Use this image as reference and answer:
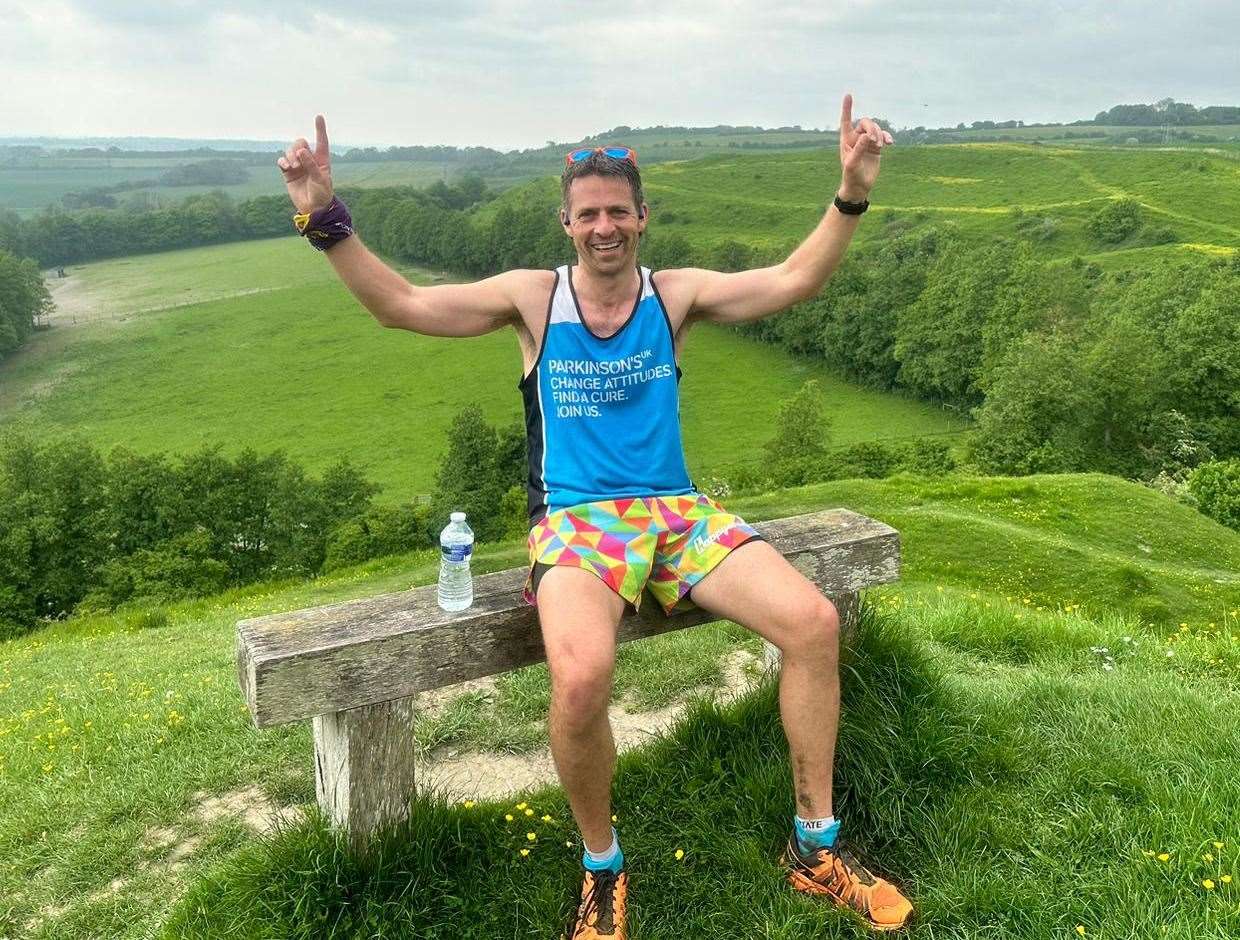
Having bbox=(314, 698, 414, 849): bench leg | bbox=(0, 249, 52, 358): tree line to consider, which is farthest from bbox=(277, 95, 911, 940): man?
bbox=(0, 249, 52, 358): tree line

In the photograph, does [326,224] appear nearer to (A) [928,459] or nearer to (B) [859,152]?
(B) [859,152]

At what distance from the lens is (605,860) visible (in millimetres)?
3684

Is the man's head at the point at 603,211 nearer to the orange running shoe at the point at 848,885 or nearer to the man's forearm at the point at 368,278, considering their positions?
the man's forearm at the point at 368,278

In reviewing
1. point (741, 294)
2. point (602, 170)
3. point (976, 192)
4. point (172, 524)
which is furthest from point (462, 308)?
point (976, 192)

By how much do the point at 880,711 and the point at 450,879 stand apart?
2.26 metres

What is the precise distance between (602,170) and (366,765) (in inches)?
119

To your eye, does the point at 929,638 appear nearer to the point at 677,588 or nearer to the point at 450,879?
the point at 677,588

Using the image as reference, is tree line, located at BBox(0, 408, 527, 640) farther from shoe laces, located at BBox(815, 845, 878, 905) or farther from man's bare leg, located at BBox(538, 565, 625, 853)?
Result: shoe laces, located at BBox(815, 845, 878, 905)

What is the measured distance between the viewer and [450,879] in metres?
3.75

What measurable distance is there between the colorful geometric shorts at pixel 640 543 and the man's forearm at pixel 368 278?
1283 mm

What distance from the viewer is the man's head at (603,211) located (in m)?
4.29

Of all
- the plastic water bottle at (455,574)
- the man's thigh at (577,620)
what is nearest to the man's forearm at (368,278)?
the plastic water bottle at (455,574)

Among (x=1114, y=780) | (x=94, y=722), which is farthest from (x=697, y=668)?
(x=94, y=722)

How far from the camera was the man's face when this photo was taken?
429 cm
